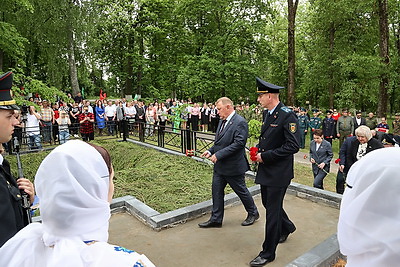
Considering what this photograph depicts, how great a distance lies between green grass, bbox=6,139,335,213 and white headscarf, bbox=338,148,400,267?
4576mm

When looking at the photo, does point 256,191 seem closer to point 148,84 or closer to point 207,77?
point 207,77

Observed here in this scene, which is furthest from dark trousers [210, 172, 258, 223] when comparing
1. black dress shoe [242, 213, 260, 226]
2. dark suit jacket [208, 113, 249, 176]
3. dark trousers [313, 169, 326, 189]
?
dark trousers [313, 169, 326, 189]

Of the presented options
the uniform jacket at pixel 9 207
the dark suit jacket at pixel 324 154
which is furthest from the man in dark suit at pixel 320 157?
the uniform jacket at pixel 9 207

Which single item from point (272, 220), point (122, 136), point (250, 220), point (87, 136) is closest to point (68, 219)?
point (272, 220)

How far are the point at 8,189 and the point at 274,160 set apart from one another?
2.83 m

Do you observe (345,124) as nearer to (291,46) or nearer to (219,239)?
(291,46)

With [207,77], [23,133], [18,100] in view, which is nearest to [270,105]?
[18,100]

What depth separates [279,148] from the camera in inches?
148

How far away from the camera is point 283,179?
3.73 metres

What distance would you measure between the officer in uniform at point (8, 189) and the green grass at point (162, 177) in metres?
3.46

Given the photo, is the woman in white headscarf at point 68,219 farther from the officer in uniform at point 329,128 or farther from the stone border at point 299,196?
the officer in uniform at point 329,128

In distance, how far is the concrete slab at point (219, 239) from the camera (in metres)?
3.96

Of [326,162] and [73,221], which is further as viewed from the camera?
[326,162]

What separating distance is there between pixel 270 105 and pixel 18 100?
8.49 m
